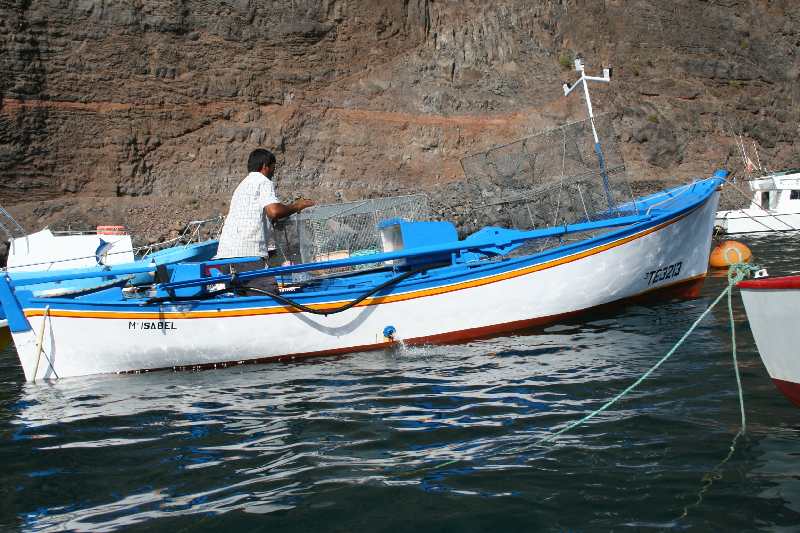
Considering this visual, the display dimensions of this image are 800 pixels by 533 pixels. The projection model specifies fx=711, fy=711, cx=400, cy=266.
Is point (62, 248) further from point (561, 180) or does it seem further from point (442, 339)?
point (561, 180)

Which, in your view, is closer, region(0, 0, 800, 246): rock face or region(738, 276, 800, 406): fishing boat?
region(738, 276, 800, 406): fishing boat

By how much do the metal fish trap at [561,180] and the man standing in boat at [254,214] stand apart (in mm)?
3566

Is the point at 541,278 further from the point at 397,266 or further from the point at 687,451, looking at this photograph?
the point at 687,451

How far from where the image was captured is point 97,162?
35844 millimetres

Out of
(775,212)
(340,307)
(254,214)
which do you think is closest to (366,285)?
(340,307)

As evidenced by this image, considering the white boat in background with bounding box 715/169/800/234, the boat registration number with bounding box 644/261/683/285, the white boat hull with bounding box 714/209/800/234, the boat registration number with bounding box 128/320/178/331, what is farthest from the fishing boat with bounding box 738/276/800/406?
the white boat hull with bounding box 714/209/800/234

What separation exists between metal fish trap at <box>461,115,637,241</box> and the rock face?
898 inches

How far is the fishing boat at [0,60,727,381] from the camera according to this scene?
864 cm

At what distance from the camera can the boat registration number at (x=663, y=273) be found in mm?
10056

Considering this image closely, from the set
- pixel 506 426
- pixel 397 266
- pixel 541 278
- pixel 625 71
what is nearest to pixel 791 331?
pixel 506 426

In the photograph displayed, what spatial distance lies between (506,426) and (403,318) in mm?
3422

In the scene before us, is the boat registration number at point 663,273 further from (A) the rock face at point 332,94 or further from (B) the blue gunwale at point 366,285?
(A) the rock face at point 332,94

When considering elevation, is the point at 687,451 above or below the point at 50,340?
below

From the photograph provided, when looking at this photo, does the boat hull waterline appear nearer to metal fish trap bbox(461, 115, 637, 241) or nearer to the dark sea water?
the dark sea water
